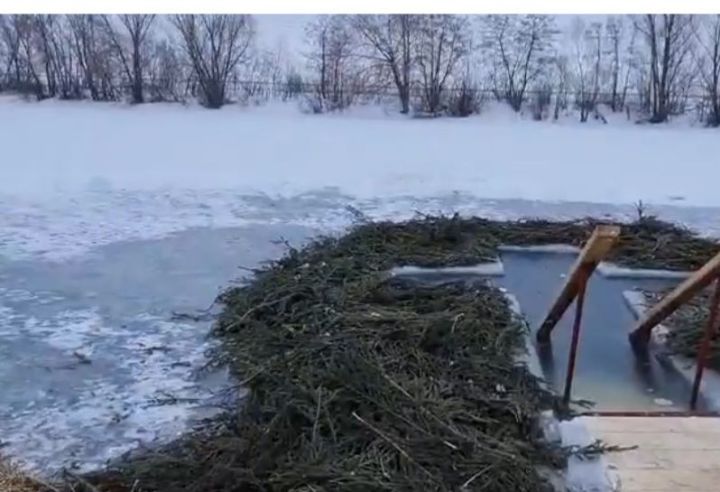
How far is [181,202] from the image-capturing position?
720 centimetres

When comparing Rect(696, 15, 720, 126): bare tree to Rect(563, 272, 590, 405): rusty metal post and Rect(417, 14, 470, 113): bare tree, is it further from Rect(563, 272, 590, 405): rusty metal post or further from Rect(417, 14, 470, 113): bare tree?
Rect(563, 272, 590, 405): rusty metal post

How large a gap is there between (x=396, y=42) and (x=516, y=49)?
1428 mm

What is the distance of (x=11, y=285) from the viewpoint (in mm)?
5223

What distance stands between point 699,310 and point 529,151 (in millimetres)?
4777

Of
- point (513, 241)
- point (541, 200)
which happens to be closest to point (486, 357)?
point (513, 241)

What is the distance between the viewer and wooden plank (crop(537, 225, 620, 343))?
10.6 ft

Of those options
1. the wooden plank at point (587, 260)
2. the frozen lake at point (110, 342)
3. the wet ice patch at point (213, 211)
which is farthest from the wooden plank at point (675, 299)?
the wet ice patch at point (213, 211)

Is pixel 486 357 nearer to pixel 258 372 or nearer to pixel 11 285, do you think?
pixel 258 372

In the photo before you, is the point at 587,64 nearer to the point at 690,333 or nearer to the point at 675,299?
the point at 690,333

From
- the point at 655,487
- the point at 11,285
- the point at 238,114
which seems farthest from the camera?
the point at 238,114

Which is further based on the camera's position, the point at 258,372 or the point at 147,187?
the point at 147,187

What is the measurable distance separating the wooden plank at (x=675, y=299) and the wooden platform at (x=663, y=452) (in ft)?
1.72

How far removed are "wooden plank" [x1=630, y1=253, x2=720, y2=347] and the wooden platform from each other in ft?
1.72

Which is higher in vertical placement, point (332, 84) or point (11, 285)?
point (332, 84)
